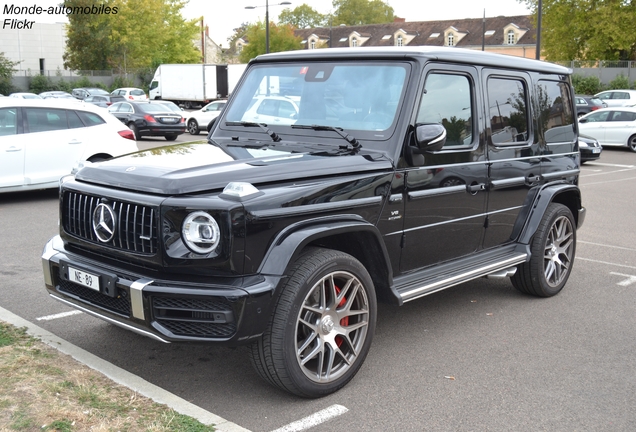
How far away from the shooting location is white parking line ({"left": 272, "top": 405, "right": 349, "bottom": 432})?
3730mm

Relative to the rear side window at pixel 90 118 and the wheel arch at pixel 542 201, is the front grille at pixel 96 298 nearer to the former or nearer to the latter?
the wheel arch at pixel 542 201

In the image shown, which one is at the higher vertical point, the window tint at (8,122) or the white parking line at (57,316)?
the window tint at (8,122)

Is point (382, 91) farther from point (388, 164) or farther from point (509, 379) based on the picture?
point (509, 379)

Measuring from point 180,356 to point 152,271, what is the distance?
1104 millimetres

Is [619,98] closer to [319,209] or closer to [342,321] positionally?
[342,321]

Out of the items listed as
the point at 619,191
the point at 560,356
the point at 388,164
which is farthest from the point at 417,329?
the point at 619,191

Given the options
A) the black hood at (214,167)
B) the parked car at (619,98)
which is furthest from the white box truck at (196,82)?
the black hood at (214,167)

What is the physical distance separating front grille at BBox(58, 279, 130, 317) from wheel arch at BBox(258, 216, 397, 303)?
2.69 feet

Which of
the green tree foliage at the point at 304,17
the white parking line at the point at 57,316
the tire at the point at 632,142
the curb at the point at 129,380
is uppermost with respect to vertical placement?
the green tree foliage at the point at 304,17

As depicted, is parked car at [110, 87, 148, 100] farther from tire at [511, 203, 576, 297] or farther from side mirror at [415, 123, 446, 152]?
side mirror at [415, 123, 446, 152]

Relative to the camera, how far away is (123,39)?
2566 inches

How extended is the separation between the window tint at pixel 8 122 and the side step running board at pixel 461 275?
8.17 metres

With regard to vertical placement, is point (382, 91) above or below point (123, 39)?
below

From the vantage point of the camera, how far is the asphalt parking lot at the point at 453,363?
3936 mm
